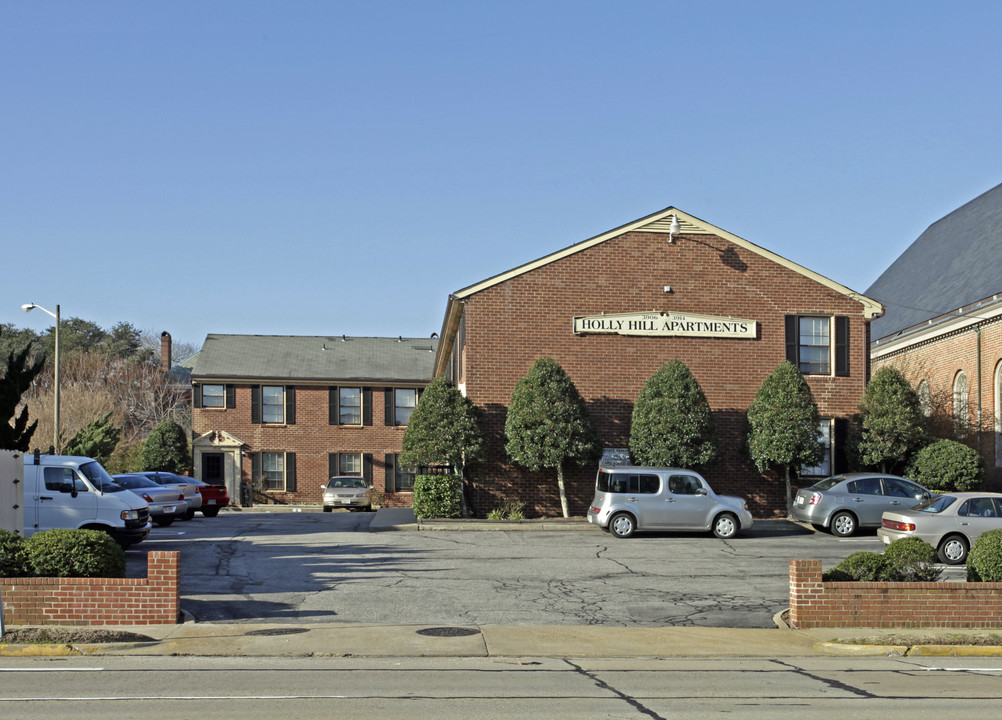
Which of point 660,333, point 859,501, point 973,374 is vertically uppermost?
point 660,333

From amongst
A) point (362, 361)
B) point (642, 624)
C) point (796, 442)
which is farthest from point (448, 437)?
point (362, 361)

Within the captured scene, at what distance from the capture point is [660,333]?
3080cm

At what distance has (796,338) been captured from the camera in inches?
1236

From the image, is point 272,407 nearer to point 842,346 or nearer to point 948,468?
point 842,346

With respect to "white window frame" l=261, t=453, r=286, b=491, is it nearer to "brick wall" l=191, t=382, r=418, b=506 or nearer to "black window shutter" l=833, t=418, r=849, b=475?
"brick wall" l=191, t=382, r=418, b=506

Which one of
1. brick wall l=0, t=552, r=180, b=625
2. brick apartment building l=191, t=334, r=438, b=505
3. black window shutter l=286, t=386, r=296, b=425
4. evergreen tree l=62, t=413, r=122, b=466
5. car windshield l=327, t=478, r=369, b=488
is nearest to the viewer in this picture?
brick wall l=0, t=552, r=180, b=625

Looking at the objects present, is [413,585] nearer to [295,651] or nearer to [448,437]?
[295,651]

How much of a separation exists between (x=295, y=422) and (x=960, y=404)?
96.3ft

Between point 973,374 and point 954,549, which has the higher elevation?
point 973,374

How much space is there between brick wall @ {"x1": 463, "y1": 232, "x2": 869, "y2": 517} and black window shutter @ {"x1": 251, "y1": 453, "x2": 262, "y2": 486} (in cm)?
2246

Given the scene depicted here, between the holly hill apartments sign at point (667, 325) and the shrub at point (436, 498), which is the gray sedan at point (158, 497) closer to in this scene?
the shrub at point (436, 498)

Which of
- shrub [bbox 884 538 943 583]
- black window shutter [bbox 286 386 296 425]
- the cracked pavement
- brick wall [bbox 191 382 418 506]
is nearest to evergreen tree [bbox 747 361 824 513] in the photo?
the cracked pavement

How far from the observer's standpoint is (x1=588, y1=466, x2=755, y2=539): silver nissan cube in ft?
82.4

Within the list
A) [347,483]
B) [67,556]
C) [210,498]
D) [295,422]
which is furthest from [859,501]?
[295,422]
